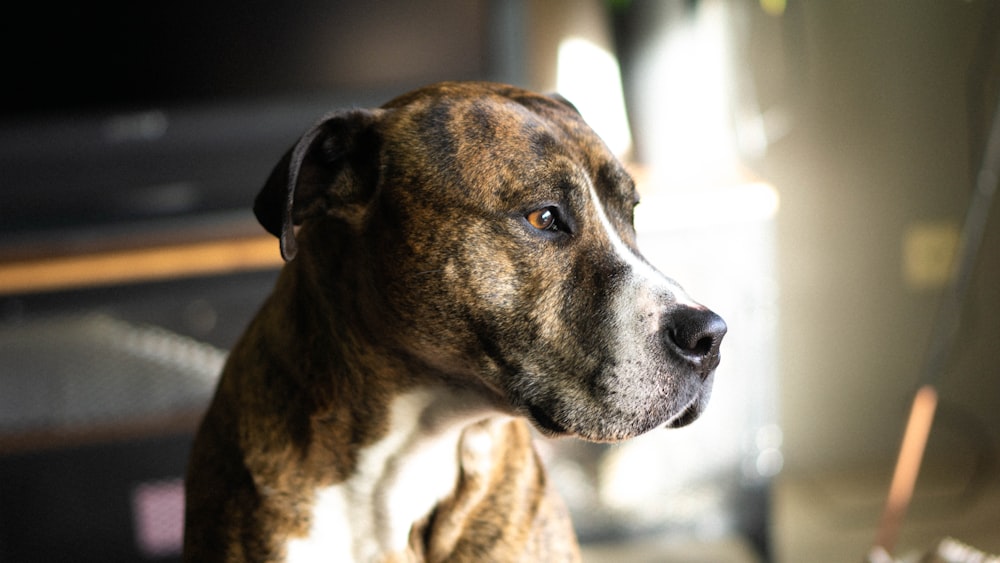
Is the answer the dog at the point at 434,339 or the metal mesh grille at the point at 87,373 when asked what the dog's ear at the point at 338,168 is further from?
the metal mesh grille at the point at 87,373

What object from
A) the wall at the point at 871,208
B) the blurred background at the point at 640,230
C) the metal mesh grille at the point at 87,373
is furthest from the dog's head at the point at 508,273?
the wall at the point at 871,208

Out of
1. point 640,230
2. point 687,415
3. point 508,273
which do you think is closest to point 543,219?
point 508,273

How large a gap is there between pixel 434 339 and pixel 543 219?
20 cm

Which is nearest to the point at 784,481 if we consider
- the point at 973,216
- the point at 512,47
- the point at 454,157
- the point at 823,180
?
the point at 823,180

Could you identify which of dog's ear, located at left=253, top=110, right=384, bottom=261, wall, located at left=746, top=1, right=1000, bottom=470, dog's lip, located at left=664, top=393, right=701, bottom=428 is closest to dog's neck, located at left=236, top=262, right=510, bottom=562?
dog's ear, located at left=253, top=110, right=384, bottom=261

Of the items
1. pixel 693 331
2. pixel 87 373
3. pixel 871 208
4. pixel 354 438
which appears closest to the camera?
pixel 693 331

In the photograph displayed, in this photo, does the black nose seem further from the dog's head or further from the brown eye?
the brown eye

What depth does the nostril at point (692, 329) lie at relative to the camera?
112 cm

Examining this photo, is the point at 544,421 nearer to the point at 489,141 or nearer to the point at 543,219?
the point at 543,219

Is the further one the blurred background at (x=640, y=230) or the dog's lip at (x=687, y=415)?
the blurred background at (x=640, y=230)

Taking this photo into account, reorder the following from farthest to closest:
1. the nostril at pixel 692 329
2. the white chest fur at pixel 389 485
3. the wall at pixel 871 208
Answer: the wall at pixel 871 208, the white chest fur at pixel 389 485, the nostril at pixel 692 329

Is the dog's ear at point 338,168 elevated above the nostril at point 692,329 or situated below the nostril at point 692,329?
above

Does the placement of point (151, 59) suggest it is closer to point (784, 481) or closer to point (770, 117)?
point (770, 117)

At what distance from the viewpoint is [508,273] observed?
1.17m
